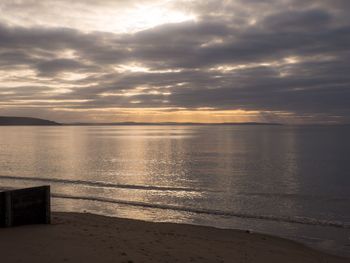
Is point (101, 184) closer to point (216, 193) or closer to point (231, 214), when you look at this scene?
point (216, 193)

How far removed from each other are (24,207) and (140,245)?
185 inches

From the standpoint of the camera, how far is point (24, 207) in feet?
47.3

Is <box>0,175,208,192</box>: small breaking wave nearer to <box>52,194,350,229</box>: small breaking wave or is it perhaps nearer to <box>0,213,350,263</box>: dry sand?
<box>52,194,350,229</box>: small breaking wave

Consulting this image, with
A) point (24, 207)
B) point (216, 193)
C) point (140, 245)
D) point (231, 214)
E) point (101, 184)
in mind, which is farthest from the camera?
point (101, 184)

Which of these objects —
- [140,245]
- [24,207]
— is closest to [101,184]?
[24,207]

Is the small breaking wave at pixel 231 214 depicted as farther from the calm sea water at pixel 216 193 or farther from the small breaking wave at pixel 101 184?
the small breaking wave at pixel 101 184

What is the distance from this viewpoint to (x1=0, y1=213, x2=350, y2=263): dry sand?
11078 mm

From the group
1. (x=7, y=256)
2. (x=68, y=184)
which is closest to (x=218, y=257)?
(x=7, y=256)

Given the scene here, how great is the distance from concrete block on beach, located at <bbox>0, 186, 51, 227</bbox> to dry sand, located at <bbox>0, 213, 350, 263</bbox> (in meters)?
0.52

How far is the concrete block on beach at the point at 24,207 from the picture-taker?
45.0 feet

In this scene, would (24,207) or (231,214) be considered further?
(231,214)

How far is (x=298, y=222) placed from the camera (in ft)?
69.7

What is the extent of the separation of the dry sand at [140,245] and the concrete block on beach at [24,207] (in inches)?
20.4

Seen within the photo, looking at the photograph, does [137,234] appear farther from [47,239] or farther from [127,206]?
[127,206]
